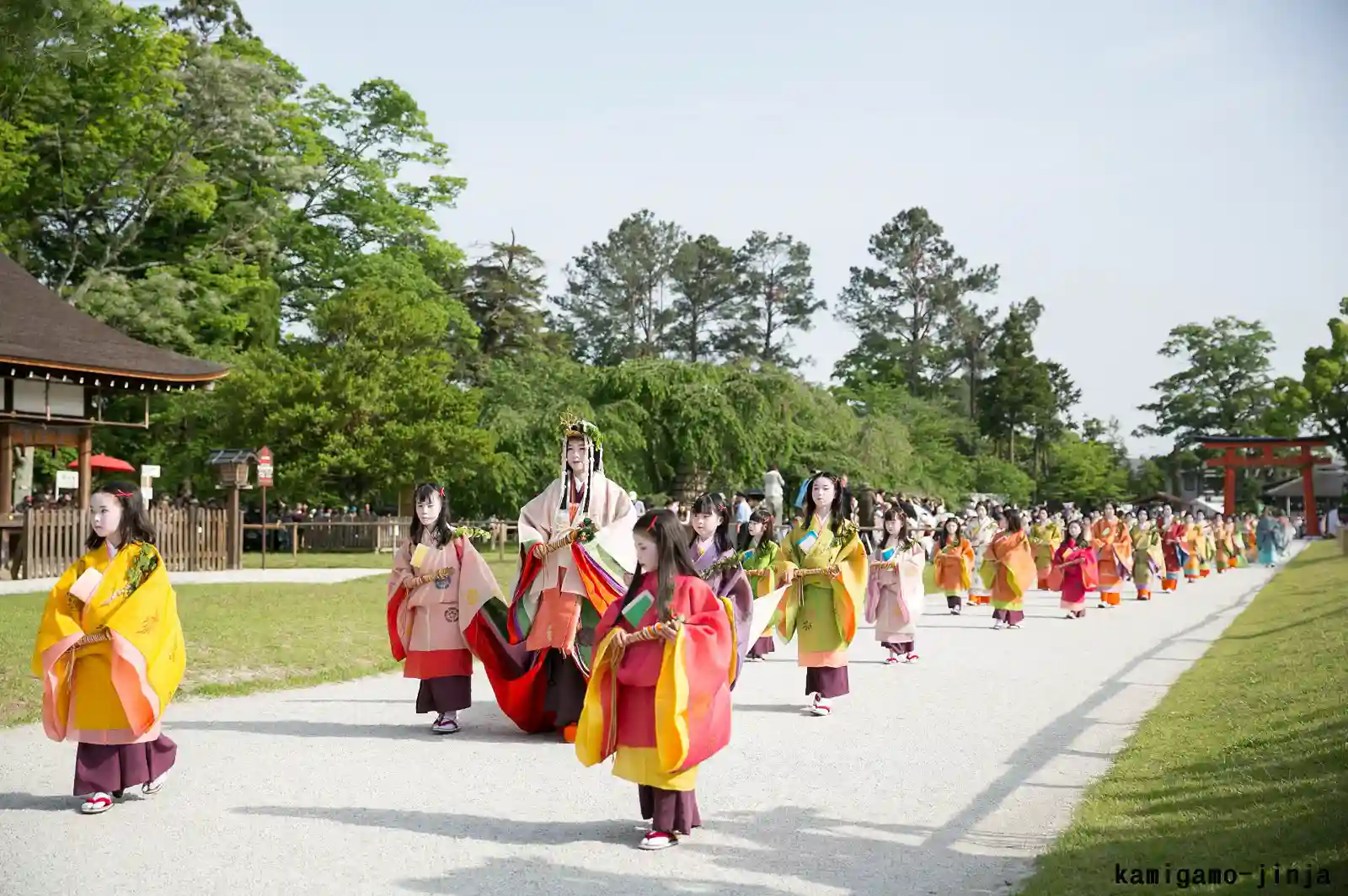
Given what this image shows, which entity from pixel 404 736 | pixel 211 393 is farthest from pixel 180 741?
pixel 211 393

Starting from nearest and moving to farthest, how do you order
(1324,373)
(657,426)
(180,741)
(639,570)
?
(639,570) < (180,741) < (657,426) < (1324,373)

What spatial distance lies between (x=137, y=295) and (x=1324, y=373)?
176 ft

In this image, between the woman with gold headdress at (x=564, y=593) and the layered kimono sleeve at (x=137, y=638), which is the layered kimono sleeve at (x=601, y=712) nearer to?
the layered kimono sleeve at (x=137, y=638)

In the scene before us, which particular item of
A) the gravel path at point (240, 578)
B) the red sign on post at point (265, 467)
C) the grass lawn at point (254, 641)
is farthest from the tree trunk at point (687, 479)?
the grass lawn at point (254, 641)

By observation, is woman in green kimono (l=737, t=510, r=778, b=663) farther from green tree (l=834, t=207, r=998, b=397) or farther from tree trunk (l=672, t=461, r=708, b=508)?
green tree (l=834, t=207, r=998, b=397)

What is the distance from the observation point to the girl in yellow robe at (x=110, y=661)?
21.2ft

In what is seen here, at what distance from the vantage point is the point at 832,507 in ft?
34.3

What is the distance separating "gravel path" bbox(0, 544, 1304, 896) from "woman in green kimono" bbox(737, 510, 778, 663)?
2.05 meters

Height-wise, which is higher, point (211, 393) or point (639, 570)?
point (211, 393)

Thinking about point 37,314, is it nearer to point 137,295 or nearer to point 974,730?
point 137,295

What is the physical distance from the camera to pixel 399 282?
40.5 metres

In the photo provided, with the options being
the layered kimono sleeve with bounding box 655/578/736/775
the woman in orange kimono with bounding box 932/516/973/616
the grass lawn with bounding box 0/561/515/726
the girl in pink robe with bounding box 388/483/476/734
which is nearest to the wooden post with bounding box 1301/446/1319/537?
the woman in orange kimono with bounding box 932/516/973/616

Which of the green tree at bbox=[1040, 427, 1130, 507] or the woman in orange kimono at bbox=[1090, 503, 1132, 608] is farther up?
the green tree at bbox=[1040, 427, 1130, 507]

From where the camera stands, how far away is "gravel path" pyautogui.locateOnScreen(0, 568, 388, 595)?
1983 cm
